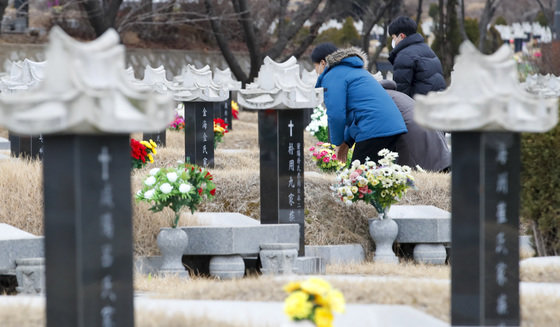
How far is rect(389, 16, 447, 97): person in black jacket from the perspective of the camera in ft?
39.3

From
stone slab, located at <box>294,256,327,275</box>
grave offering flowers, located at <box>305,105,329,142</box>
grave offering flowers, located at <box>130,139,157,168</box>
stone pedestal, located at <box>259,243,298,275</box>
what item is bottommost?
stone slab, located at <box>294,256,327,275</box>

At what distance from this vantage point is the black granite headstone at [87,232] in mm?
4742

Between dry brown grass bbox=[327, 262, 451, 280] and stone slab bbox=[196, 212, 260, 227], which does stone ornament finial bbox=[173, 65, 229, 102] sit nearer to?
stone slab bbox=[196, 212, 260, 227]

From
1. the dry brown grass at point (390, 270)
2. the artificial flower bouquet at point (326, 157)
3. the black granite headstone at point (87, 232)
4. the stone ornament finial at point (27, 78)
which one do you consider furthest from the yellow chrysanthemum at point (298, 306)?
the stone ornament finial at point (27, 78)

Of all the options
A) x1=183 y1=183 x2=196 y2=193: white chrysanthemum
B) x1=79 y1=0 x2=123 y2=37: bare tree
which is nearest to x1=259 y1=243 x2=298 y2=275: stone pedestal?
x1=183 y1=183 x2=196 y2=193: white chrysanthemum

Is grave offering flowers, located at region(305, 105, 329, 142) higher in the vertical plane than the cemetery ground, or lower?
higher

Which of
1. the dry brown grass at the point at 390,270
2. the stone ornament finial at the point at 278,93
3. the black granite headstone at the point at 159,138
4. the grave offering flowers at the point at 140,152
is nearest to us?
the dry brown grass at the point at 390,270

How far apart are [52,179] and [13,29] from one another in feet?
94.5

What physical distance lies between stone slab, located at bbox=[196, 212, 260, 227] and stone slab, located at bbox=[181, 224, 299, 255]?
263 mm

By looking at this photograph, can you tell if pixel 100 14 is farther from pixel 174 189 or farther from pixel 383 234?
pixel 174 189

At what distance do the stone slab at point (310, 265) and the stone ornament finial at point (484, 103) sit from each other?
3822 millimetres

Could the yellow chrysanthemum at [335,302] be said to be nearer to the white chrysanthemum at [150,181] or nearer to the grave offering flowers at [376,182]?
the white chrysanthemum at [150,181]

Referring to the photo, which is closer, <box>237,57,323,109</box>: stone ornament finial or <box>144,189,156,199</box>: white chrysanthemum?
<box>144,189,156,199</box>: white chrysanthemum

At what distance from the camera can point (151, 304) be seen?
581cm
